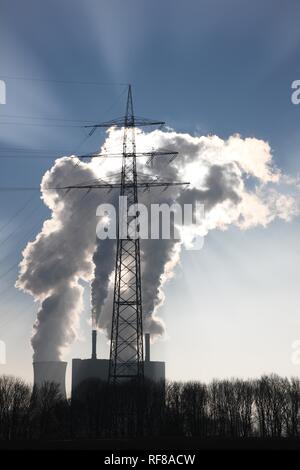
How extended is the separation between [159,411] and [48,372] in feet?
69.6

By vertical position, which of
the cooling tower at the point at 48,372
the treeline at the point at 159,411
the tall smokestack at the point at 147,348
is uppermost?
the tall smokestack at the point at 147,348

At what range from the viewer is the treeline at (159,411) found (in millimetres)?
82188

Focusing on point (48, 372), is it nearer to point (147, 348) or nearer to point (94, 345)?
point (94, 345)

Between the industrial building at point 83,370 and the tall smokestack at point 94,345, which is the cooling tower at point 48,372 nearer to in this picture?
the industrial building at point 83,370

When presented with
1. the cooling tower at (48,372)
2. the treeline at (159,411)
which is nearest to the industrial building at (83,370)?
the cooling tower at (48,372)

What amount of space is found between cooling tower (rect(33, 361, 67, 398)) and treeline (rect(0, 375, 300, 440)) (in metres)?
4.40

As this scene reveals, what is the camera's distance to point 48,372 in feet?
335

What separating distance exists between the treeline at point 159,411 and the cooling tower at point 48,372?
4398mm

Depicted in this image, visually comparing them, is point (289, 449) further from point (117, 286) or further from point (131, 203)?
point (131, 203)

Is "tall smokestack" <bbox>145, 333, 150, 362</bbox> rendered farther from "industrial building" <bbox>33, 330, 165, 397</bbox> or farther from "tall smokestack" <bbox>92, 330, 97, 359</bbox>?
"tall smokestack" <bbox>92, 330, 97, 359</bbox>

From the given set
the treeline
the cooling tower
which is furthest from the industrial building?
the treeline

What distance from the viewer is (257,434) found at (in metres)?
90.9

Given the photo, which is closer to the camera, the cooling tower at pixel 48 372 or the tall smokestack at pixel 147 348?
the cooling tower at pixel 48 372
